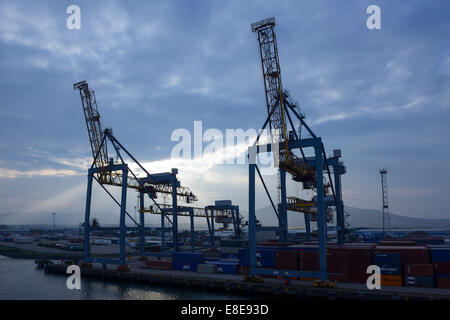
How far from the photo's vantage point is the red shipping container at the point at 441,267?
2678 cm

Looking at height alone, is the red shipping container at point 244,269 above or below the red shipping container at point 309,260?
below

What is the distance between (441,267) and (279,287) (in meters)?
13.7

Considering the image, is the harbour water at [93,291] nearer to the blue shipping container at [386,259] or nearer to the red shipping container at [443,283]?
the blue shipping container at [386,259]

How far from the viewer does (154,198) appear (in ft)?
168

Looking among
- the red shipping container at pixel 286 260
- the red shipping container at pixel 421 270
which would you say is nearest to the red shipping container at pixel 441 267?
the red shipping container at pixel 421 270

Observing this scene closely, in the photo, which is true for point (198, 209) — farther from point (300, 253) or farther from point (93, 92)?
point (300, 253)

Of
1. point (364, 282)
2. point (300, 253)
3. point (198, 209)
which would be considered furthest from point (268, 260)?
point (198, 209)

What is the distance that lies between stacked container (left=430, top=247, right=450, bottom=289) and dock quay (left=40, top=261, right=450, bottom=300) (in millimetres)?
890

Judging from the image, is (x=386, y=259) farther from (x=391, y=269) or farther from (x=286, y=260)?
(x=286, y=260)

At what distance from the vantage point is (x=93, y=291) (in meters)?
33.8

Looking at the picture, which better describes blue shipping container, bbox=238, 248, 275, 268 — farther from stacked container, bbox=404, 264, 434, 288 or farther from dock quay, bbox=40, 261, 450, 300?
stacked container, bbox=404, 264, 434, 288

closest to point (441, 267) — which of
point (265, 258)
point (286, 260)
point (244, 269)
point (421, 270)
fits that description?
point (421, 270)

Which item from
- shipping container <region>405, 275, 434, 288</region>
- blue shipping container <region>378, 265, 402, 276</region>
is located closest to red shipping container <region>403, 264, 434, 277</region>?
shipping container <region>405, 275, 434, 288</region>

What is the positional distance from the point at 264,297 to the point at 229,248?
3338 cm
